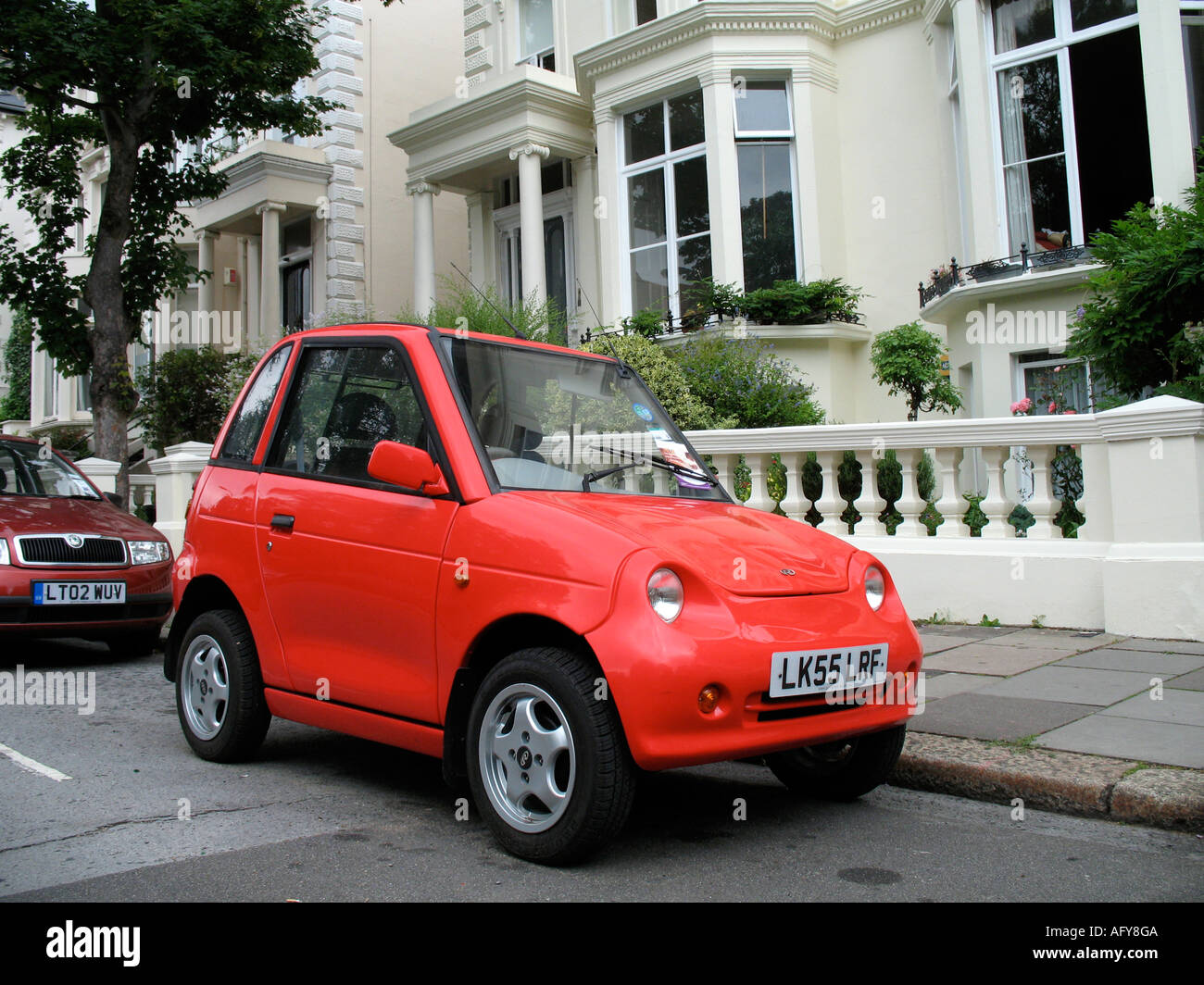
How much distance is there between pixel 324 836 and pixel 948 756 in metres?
2.67

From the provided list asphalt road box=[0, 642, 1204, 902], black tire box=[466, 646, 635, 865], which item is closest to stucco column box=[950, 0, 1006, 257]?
asphalt road box=[0, 642, 1204, 902]

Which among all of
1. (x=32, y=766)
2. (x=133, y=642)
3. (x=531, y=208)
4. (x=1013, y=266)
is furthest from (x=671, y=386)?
(x=531, y=208)

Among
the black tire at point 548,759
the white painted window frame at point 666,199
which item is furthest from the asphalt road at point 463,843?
the white painted window frame at point 666,199

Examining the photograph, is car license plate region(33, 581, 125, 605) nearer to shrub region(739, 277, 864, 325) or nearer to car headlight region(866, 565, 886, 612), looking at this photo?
car headlight region(866, 565, 886, 612)

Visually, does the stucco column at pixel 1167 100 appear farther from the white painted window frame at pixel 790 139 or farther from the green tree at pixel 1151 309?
the white painted window frame at pixel 790 139

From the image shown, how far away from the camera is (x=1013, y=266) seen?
42.7ft

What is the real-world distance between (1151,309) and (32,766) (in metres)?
8.32

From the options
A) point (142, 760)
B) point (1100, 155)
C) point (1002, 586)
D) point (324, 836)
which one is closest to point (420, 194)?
point (1100, 155)

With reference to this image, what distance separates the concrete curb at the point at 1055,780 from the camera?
4.17m

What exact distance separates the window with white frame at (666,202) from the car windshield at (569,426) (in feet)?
37.4

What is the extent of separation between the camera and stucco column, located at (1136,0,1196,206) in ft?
39.1

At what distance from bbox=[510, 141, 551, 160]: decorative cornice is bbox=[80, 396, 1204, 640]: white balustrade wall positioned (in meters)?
10.4

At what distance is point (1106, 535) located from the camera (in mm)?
7547
